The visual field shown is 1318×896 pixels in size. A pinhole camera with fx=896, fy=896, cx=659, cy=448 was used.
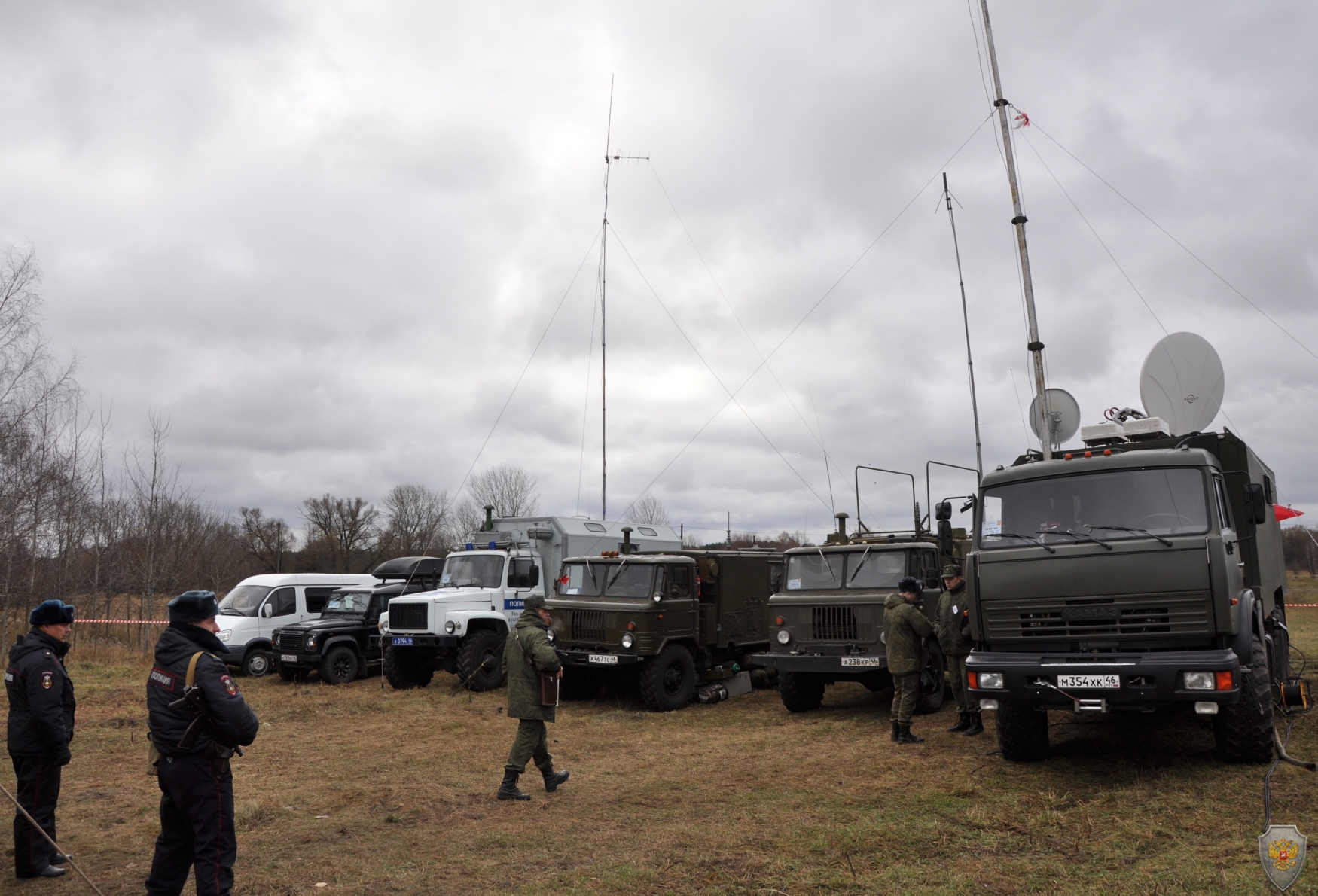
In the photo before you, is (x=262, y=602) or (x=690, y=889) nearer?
(x=690, y=889)

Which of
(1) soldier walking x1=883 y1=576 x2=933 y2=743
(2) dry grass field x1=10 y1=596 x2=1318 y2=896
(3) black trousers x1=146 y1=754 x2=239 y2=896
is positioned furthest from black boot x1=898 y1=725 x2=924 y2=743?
(3) black trousers x1=146 y1=754 x2=239 y2=896

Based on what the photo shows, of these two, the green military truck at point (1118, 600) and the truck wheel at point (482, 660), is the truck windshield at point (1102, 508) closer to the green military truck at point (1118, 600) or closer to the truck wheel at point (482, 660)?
the green military truck at point (1118, 600)

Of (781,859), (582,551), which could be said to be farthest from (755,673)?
(781,859)

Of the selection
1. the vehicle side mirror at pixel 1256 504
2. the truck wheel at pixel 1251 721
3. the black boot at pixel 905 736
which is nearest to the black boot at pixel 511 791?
the black boot at pixel 905 736

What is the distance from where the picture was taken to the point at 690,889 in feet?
16.3

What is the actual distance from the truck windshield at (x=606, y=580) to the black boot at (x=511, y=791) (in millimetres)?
5720

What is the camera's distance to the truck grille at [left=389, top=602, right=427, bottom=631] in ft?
48.7

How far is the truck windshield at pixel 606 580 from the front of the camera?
13102mm

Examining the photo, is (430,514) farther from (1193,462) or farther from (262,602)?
(1193,462)

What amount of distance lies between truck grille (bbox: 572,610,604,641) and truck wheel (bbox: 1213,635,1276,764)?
7.83 m

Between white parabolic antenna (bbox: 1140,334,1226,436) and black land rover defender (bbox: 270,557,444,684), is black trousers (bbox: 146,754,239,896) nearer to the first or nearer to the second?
white parabolic antenna (bbox: 1140,334,1226,436)

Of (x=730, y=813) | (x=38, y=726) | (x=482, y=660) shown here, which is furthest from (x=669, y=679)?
(x=38, y=726)

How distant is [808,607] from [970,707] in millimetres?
2693

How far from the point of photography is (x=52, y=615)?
550 cm
